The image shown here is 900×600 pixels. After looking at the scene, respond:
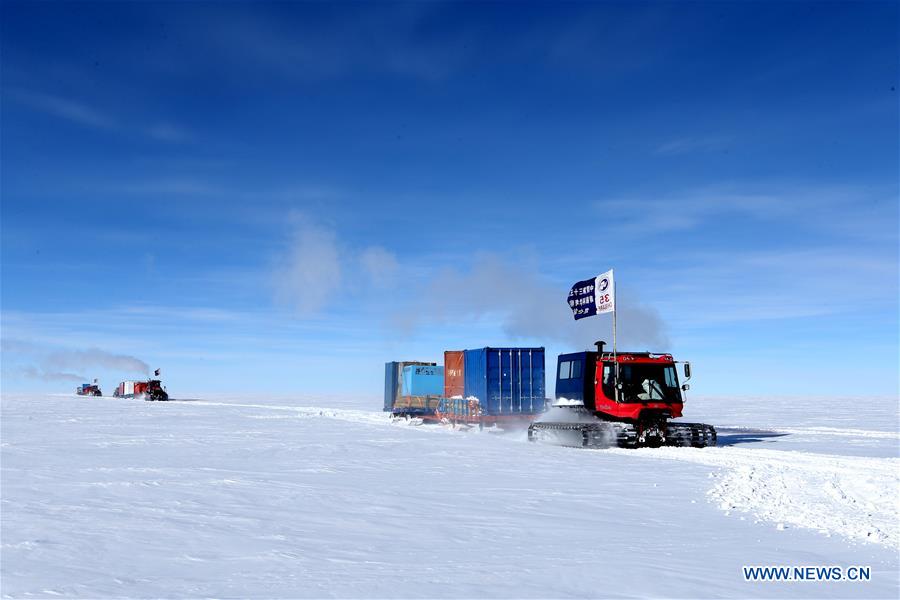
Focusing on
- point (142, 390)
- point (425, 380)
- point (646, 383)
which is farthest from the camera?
point (142, 390)

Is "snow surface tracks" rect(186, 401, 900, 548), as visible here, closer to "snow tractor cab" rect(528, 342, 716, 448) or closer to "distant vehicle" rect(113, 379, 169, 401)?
"snow tractor cab" rect(528, 342, 716, 448)

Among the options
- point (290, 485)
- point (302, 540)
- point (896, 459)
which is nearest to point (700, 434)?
point (896, 459)

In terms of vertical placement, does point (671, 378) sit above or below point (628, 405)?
above

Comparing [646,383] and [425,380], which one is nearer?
[646,383]

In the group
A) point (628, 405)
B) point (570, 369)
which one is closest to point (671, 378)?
point (628, 405)

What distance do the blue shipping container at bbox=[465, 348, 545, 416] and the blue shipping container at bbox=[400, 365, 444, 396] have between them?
7.76 meters

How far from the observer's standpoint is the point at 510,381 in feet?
97.9

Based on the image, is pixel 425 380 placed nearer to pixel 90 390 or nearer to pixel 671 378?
pixel 671 378

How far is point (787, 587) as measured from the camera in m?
7.12

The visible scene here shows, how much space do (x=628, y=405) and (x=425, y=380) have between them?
56.0 ft

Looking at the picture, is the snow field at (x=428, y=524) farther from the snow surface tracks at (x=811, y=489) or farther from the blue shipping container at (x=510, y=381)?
the blue shipping container at (x=510, y=381)

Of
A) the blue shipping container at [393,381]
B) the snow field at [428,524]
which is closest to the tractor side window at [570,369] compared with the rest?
the snow field at [428,524]

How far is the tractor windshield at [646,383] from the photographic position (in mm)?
22547

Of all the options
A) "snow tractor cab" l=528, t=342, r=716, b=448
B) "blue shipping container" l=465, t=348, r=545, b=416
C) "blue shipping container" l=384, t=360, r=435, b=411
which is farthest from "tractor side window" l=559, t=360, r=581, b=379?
"blue shipping container" l=384, t=360, r=435, b=411
